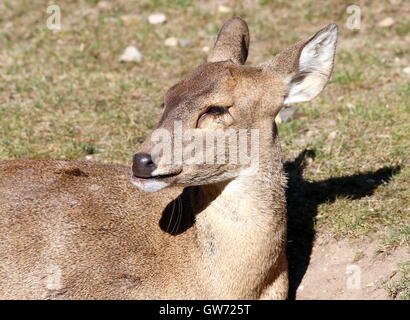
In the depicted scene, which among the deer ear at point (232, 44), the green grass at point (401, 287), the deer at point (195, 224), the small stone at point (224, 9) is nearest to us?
the deer at point (195, 224)

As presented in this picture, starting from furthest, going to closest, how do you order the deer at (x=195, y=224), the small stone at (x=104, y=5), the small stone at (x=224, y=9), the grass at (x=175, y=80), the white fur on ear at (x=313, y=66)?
the small stone at (x=104, y=5) < the small stone at (x=224, y=9) < the grass at (x=175, y=80) < the white fur on ear at (x=313, y=66) < the deer at (x=195, y=224)

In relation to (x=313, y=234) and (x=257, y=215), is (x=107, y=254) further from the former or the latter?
(x=313, y=234)

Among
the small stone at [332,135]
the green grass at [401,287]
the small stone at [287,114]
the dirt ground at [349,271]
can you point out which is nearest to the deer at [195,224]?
the dirt ground at [349,271]

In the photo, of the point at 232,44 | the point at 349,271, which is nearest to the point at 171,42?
the point at 232,44

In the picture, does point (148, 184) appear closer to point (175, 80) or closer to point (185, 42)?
point (175, 80)

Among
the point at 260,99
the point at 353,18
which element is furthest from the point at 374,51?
the point at 260,99

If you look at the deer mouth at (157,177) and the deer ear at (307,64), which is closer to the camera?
the deer mouth at (157,177)

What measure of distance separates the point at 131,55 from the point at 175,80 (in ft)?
2.60

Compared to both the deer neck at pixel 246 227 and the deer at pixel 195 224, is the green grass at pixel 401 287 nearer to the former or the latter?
the deer at pixel 195 224

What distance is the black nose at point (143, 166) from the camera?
425cm

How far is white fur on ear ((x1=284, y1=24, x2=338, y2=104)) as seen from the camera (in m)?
4.66

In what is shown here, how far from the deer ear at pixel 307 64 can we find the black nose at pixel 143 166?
38.1 inches

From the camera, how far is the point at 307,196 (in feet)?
20.7

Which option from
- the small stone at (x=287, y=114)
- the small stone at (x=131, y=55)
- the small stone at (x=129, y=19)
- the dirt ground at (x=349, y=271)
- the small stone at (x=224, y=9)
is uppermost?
the small stone at (x=224, y=9)
